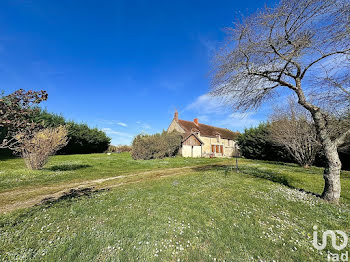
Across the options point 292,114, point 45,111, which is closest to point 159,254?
point 292,114

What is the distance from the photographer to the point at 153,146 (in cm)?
2327

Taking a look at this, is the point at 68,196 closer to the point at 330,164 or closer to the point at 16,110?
the point at 16,110

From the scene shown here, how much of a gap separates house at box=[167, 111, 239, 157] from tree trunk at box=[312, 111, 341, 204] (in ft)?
69.6

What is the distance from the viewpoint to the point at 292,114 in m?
14.9

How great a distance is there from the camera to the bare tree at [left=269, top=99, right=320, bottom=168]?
14.0 m

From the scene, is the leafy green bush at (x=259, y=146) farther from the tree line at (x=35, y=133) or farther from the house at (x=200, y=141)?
the tree line at (x=35, y=133)

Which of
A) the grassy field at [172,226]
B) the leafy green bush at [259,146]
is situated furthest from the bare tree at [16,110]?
the leafy green bush at [259,146]

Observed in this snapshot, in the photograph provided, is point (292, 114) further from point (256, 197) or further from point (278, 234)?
point (278, 234)

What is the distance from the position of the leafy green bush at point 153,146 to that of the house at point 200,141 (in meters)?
3.43

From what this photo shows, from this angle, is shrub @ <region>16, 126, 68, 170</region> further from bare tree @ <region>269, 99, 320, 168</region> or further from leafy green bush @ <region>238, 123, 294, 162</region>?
leafy green bush @ <region>238, 123, 294, 162</region>

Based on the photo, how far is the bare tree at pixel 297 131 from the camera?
1396cm

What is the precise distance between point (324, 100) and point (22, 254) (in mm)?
10155

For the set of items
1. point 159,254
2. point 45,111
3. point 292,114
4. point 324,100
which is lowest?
point 159,254
